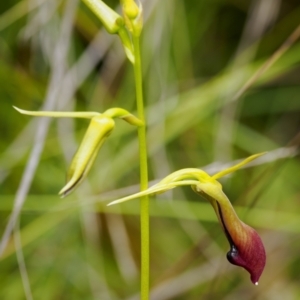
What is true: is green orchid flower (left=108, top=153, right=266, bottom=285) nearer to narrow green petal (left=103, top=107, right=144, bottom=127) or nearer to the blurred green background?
narrow green petal (left=103, top=107, right=144, bottom=127)

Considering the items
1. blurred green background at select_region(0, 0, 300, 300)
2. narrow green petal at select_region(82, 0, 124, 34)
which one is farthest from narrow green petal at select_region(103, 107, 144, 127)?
blurred green background at select_region(0, 0, 300, 300)

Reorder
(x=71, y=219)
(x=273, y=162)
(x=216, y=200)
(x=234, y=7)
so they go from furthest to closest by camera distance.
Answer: (x=234, y=7)
(x=71, y=219)
(x=273, y=162)
(x=216, y=200)

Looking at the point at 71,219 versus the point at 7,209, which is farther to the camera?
the point at 71,219

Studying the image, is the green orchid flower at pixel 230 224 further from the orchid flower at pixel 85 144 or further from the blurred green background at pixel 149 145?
the blurred green background at pixel 149 145

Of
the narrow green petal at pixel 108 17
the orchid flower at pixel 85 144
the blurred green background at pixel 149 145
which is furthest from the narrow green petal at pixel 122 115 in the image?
the blurred green background at pixel 149 145

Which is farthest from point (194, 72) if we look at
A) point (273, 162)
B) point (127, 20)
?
point (127, 20)

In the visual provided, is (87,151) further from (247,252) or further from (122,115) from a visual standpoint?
(247,252)

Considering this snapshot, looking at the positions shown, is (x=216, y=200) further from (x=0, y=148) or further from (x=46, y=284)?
(x=0, y=148)
